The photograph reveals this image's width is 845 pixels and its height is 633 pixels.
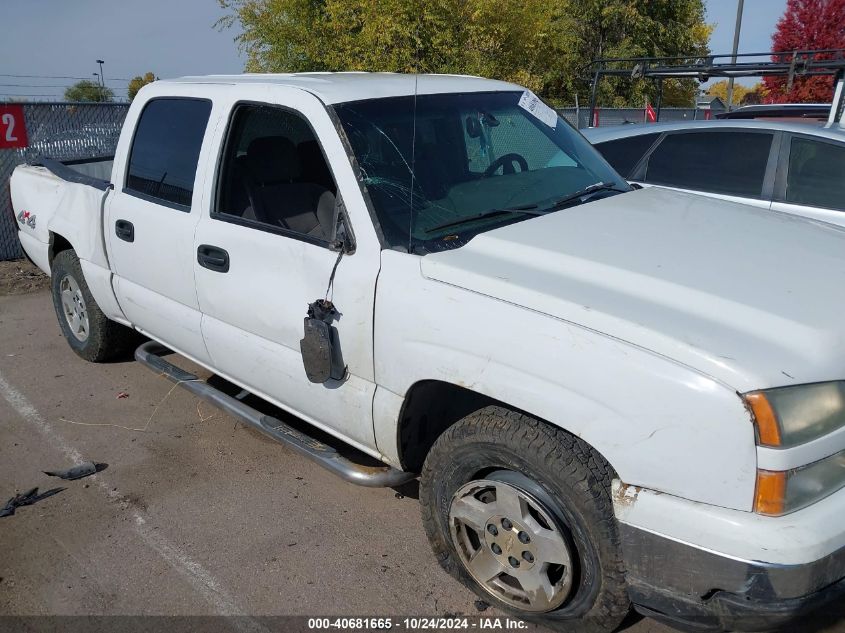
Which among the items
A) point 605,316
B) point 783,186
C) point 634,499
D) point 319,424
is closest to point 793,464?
point 634,499

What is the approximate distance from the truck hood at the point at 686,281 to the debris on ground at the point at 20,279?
21.6 feet

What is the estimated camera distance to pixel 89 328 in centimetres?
526

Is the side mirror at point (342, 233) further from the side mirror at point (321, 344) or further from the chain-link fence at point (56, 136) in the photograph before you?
the chain-link fence at point (56, 136)

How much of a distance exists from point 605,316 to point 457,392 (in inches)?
33.9

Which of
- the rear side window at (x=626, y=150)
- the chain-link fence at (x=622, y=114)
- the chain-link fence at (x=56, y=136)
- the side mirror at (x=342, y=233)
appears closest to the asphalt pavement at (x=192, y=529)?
the side mirror at (x=342, y=233)

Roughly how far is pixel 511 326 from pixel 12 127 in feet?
27.2

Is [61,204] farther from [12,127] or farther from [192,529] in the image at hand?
[12,127]

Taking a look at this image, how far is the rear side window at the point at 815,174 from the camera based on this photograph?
207 inches

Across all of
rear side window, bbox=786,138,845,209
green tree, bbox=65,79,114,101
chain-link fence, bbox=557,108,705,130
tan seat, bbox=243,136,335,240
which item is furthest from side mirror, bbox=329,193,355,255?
green tree, bbox=65,79,114,101

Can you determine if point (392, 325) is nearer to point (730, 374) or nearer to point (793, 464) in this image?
point (730, 374)

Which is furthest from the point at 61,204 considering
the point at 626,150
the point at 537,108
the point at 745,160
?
the point at 745,160

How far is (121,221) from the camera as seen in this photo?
4.28 metres

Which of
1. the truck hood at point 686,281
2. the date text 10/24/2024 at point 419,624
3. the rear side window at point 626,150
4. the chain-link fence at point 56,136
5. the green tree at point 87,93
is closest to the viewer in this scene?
the truck hood at point 686,281

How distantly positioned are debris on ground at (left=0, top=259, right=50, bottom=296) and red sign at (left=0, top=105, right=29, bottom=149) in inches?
54.1
